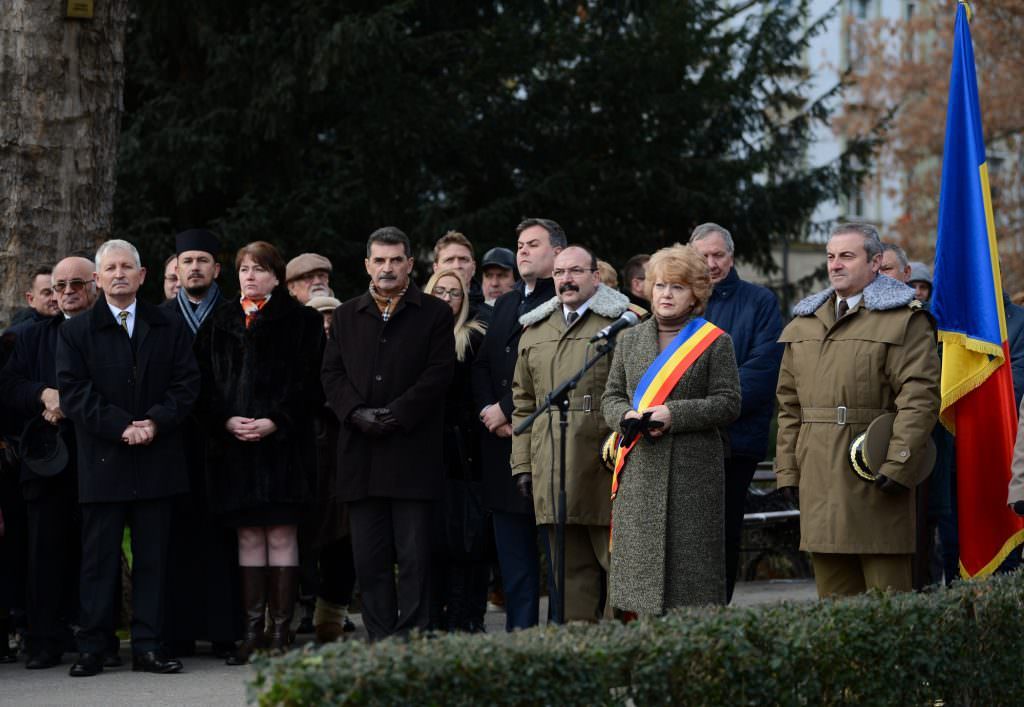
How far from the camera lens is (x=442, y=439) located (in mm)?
9203

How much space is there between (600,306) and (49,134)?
209 inches

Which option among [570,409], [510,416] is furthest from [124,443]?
[570,409]

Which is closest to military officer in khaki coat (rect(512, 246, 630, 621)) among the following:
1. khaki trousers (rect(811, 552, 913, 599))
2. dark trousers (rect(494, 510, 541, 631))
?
dark trousers (rect(494, 510, 541, 631))

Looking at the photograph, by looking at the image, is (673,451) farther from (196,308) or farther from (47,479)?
(47,479)

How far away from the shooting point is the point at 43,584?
9.30 m

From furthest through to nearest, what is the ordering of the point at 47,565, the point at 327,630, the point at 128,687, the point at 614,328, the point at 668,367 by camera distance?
the point at 327,630 → the point at 47,565 → the point at 128,687 → the point at 668,367 → the point at 614,328

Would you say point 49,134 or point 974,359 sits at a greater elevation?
point 49,134

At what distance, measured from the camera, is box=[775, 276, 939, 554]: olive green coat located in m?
7.71

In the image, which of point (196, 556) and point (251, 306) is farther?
point (196, 556)

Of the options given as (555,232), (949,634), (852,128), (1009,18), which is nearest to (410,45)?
(555,232)

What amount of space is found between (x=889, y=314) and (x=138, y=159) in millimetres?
11584

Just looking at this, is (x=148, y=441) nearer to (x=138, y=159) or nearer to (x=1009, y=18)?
(x=138, y=159)

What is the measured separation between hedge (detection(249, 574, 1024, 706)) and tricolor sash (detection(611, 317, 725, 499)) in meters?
1.78

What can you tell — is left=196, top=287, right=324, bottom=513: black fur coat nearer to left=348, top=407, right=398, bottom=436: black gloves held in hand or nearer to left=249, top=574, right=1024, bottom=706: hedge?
left=348, top=407, right=398, bottom=436: black gloves held in hand
